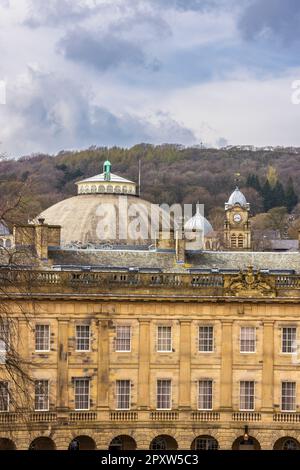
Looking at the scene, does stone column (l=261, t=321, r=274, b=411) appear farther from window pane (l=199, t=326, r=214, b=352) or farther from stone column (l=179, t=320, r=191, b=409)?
stone column (l=179, t=320, r=191, b=409)

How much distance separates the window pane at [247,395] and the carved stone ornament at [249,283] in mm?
4765

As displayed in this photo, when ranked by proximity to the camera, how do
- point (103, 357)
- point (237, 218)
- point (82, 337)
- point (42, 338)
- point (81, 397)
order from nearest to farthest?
point (42, 338) < point (81, 397) < point (103, 357) < point (82, 337) < point (237, 218)

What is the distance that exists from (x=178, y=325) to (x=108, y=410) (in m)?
5.87

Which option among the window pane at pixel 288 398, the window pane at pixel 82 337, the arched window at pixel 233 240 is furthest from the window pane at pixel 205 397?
the arched window at pixel 233 240

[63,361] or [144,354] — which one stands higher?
[144,354]

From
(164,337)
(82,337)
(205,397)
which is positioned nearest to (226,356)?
(205,397)

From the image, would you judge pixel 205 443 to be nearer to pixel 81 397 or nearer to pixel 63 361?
pixel 81 397

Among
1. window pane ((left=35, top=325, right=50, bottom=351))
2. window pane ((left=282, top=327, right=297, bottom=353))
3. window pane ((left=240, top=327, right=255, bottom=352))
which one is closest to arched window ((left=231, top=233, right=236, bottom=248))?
window pane ((left=282, top=327, right=297, bottom=353))

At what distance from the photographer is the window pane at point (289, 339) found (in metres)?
78.4

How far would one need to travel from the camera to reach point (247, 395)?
78.2m

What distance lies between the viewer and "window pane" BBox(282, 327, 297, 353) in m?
78.4

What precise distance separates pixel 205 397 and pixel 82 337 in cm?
732
